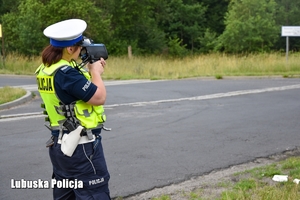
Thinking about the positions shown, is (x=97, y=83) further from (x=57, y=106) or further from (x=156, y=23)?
(x=156, y=23)

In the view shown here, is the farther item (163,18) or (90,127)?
(163,18)

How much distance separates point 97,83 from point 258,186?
99.7 inches

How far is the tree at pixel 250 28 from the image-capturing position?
38884 mm

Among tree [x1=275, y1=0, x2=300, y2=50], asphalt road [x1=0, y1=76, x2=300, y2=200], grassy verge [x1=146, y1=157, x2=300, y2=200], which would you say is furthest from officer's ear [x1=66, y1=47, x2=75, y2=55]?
tree [x1=275, y1=0, x2=300, y2=50]

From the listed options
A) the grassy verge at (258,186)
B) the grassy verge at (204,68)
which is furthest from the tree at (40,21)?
the grassy verge at (258,186)

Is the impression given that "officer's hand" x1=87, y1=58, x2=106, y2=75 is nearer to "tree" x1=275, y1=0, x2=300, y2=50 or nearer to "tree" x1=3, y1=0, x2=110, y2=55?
"tree" x1=3, y1=0, x2=110, y2=55

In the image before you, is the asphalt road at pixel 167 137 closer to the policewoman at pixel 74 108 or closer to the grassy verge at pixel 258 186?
the grassy verge at pixel 258 186

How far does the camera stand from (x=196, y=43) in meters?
52.4

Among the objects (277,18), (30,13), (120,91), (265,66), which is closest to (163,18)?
(277,18)

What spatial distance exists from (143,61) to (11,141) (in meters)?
20.6

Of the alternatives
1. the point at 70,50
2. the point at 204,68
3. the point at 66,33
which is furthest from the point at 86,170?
the point at 204,68

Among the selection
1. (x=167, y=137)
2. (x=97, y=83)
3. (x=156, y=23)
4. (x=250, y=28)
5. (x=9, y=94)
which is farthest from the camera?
(x=156, y=23)

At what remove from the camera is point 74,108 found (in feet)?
11.1

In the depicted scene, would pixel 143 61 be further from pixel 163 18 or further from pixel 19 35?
pixel 163 18
